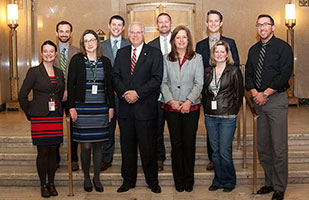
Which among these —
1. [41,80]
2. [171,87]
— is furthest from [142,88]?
[41,80]

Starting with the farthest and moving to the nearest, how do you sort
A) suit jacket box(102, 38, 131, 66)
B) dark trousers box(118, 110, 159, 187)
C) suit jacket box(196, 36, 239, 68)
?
suit jacket box(102, 38, 131, 66), suit jacket box(196, 36, 239, 68), dark trousers box(118, 110, 159, 187)

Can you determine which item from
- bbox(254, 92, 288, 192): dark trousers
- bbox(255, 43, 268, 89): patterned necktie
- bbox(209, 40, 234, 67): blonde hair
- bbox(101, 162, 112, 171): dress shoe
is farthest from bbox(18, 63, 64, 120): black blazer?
bbox(254, 92, 288, 192): dark trousers

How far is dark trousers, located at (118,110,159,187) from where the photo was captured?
4.55m

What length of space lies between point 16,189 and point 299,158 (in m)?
3.87

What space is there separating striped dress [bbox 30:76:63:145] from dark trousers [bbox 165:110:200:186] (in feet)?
4.22

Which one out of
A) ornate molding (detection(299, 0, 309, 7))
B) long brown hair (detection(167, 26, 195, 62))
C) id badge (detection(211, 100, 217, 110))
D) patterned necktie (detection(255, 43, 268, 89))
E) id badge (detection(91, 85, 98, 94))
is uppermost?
ornate molding (detection(299, 0, 309, 7))

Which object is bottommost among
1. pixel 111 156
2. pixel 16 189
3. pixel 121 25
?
pixel 16 189

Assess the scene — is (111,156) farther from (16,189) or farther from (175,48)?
(175,48)

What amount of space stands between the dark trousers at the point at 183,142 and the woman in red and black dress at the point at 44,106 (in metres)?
1.30

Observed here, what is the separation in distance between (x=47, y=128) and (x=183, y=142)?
1581mm

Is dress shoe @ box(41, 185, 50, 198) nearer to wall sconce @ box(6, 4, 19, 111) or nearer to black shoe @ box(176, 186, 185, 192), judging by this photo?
black shoe @ box(176, 186, 185, 192)

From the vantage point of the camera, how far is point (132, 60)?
456 cm

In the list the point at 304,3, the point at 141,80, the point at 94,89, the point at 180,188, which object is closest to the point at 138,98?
the point at 141,80

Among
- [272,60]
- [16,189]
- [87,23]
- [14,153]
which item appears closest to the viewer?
[272,60]
